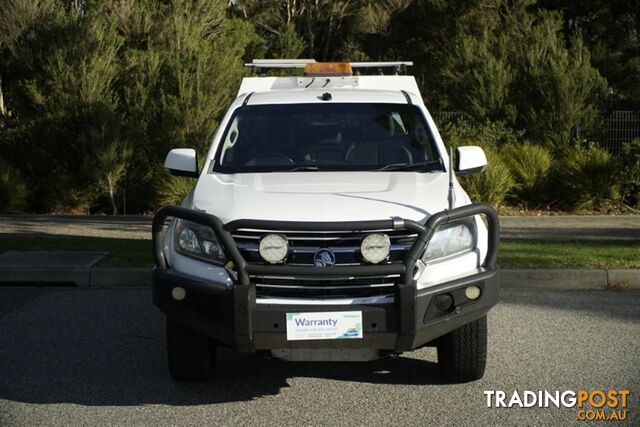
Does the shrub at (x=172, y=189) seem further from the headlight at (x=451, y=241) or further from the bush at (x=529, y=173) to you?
the headlight at (x=451, y=241)

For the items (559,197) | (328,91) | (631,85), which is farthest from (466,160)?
(631,85)

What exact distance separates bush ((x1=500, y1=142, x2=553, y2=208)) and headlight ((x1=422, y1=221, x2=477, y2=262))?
1056 centimetres

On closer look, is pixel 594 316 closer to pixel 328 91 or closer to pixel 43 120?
pixel 328 91

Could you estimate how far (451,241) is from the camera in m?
5.39

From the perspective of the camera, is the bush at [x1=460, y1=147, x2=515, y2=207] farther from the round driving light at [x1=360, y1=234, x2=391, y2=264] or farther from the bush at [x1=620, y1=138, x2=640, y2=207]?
the round driving light at [x1=360, y1=234, x2=391, y2=264]

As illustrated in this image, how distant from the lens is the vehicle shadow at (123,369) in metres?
5.76

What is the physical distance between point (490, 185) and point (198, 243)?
10538 mm

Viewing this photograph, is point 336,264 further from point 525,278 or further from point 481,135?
point 481,135

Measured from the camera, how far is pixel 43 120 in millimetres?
17297

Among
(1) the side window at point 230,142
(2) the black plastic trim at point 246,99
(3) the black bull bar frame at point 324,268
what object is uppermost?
(2) the black plastic trim at point 246,99

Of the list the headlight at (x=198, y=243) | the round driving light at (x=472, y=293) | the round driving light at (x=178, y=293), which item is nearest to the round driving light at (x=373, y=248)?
the round driving light at (x=472, y=293)

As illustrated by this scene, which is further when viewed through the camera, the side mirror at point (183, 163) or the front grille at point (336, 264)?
the side mirror at point (183, 163)

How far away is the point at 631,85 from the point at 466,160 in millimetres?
26144

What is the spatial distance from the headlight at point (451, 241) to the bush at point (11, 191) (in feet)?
40.4
